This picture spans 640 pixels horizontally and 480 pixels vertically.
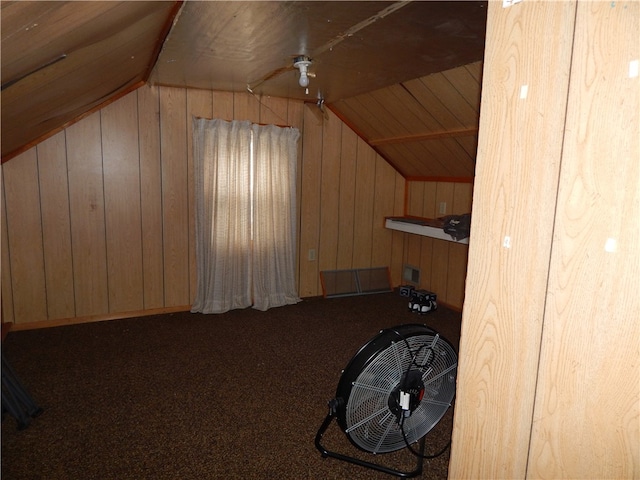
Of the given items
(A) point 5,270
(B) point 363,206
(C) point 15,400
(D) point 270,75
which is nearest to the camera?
(C) point 15,400

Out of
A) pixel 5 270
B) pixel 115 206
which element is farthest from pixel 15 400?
pixel 115 206

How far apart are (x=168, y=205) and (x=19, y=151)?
1.21 meters

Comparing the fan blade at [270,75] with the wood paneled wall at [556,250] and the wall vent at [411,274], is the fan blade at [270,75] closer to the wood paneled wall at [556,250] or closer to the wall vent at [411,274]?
the wood paneled wall at [556,250]

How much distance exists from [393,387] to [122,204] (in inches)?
123

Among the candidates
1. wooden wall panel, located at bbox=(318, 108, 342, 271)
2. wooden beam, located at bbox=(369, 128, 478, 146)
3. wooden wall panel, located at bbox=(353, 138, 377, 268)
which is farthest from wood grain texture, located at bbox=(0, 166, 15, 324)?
wooden beam, located at bbox=(369, 128, 478, 146)

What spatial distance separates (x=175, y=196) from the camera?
3.99 metres

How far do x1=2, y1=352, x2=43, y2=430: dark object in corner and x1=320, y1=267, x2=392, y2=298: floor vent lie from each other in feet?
9.92

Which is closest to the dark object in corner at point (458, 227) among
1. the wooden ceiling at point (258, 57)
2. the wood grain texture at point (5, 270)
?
the wooden ceiling at point (258, 57)

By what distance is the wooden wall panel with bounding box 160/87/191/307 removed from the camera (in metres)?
3.86

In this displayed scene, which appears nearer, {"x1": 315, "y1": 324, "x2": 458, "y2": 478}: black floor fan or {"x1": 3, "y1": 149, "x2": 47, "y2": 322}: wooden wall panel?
{"x1": 315, "y1": 324, "x2": 458, "y2": 478}: black floor fan

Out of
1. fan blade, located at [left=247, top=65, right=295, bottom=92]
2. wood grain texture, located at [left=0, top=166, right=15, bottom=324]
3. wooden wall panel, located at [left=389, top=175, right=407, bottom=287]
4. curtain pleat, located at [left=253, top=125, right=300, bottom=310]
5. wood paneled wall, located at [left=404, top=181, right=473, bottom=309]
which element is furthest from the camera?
wooden wall panel, located at [left=389, top=175, right=407, bottom=287]

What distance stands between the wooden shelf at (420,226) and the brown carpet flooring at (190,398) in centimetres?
83

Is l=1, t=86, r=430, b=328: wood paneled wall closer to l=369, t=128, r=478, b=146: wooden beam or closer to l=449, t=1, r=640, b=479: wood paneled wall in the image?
l=369, t=128, r=478, b=146: wooden beam

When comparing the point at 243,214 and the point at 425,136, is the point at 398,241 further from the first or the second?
the point at 243,214
